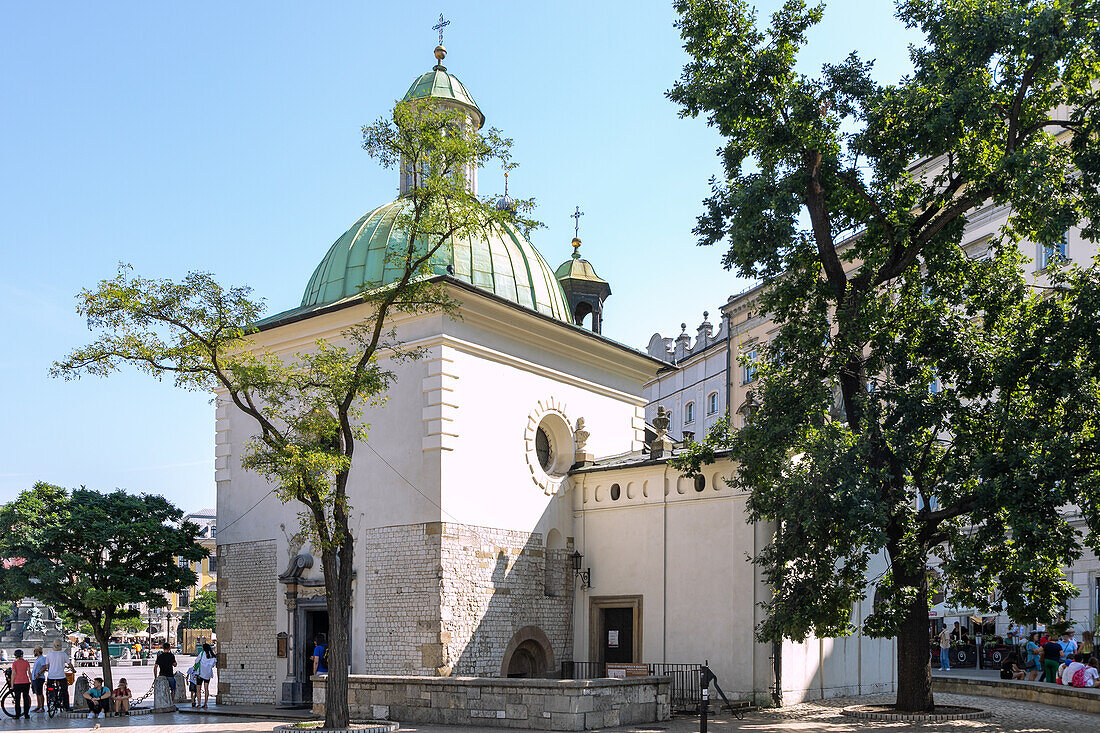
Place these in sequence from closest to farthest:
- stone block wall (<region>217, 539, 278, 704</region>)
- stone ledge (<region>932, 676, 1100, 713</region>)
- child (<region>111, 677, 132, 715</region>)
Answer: stone ledge (<region>932, 676, 1100, 713</region>), child (<region>111, 677, 132, 715</region>), stone block wall (<region>217, 539, 278, 704</region>)

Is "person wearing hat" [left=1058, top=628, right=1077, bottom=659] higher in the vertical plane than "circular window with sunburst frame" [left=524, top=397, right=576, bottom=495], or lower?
lower

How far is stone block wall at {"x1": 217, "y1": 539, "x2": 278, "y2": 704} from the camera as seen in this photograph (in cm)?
2283

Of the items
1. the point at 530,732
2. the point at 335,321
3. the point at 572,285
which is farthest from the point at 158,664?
the point at 572,285

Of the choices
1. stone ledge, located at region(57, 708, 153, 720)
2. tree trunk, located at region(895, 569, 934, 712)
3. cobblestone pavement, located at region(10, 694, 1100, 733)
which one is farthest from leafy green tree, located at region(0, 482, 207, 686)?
tree trunk, located at region(895, 569, 934, 712)

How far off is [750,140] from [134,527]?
14851mm

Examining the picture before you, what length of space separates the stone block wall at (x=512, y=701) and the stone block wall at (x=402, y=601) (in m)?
2.07

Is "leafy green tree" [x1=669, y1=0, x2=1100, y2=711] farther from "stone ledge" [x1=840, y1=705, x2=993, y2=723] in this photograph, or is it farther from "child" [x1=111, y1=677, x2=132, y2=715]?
"child" [x1=111, y1=677, x2=132, y2=715]

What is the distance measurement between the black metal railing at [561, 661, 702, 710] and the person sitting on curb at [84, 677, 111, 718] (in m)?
8.87

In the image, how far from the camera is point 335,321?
22547 mm

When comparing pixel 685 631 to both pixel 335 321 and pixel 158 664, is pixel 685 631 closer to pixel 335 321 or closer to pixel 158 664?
pixel 335 321

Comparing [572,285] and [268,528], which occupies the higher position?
[572,285]

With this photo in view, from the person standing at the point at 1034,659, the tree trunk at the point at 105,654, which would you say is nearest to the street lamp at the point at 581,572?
the tree trunk at the point at 105,654

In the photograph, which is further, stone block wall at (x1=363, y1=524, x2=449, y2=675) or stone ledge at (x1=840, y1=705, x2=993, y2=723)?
stone block wall at (x1=363, y1=524, x2=449, y2=675)

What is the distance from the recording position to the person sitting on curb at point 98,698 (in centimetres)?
2022
